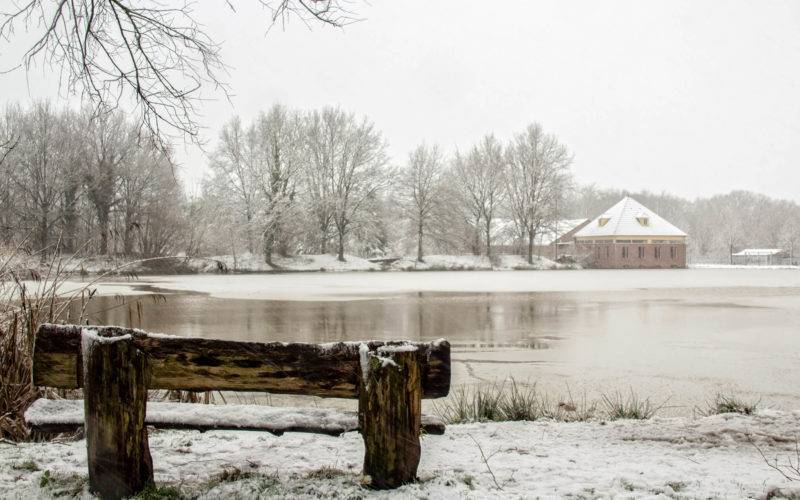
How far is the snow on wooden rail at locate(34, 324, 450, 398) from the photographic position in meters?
2.99

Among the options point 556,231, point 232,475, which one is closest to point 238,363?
point 232,475

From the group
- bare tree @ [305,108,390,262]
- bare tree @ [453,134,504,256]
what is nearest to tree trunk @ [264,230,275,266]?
bare tree @ [305,108,390,262]

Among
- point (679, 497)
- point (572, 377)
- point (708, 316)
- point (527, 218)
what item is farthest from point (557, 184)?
point (679, 497)

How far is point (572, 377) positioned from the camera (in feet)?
26.2

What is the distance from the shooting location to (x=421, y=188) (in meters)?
51.5

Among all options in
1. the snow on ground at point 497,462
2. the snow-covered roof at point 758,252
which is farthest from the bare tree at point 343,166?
the snow-covered roof at point 758,252

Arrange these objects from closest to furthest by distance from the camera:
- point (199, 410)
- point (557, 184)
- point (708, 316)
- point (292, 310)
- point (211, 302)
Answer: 1. point (199, 410)
2. point (708, 316)
3. point (292, 310)
4. point (211, 302)
5. point (557, 184)

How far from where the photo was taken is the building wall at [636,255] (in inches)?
2382

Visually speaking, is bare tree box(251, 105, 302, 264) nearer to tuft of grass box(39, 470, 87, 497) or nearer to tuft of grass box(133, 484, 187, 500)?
tuft of grass box(39, 470, 87, 497)

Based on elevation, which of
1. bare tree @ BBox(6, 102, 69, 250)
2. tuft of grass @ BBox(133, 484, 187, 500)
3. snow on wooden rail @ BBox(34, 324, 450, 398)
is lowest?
tuft of grass @ BBox(133, 484, 187, 500)

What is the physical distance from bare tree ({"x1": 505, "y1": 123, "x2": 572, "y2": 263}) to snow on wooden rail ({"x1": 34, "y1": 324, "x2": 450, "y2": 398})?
52.3m

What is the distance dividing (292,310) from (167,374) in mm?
13407

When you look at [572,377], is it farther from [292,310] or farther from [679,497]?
[292,310]

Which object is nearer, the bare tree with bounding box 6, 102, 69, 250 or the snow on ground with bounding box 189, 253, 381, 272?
the bare tree with bounding box 6, 102, 69, 250
